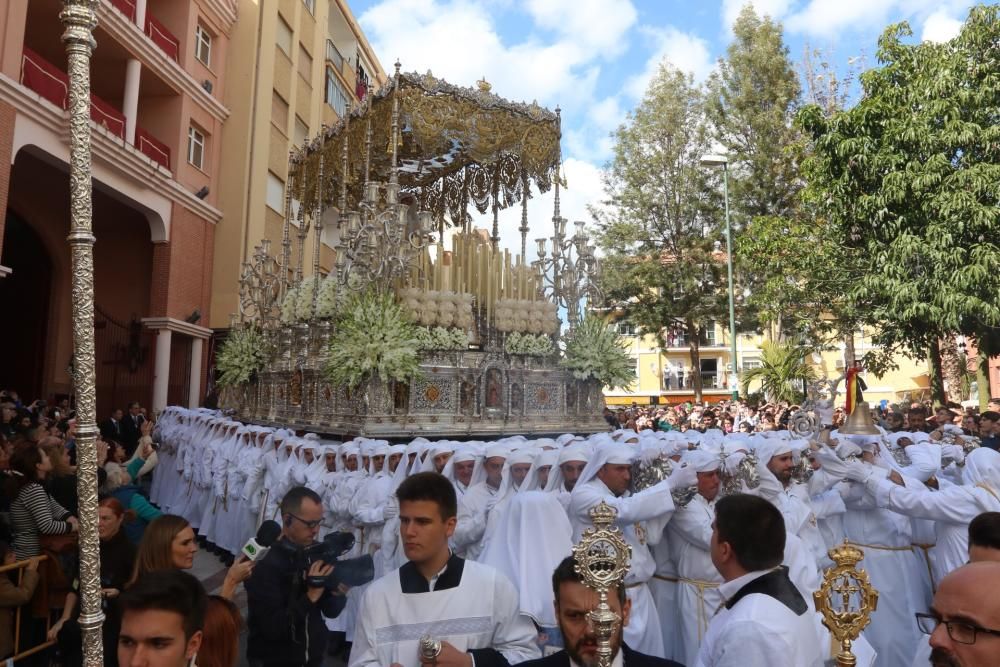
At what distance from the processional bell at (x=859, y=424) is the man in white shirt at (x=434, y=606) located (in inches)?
231

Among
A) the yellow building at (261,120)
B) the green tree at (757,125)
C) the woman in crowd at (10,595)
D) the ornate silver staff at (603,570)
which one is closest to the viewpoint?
the ornate silver staff at (603,570)

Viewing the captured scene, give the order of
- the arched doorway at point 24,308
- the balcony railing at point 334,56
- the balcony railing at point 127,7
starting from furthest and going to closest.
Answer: the balcony railing at point 334,56 < the arched doorway at point 24,308 < the balcony railing at point 127,7

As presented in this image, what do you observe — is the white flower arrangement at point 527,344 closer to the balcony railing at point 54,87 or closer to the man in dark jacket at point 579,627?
the balcony railing at point 54,87

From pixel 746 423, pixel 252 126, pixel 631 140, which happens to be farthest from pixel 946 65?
pixel 252 126

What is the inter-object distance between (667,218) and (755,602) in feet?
78.5

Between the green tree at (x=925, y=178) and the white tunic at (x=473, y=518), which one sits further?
the green tree at (x=925, y=178)

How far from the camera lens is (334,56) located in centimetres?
2922

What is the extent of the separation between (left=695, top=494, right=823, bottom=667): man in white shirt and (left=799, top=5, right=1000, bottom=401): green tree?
12.9 meters

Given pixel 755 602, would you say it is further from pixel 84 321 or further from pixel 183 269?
pixel 183 269

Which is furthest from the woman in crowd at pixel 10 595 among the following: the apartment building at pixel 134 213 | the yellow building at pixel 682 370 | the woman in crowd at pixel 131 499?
the yellow building at pixel 682 370

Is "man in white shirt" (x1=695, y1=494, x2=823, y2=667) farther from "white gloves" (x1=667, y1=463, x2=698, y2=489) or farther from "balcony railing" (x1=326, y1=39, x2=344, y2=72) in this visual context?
"balcony railing" (x1=326, y1=39, x2=344, y2=72)

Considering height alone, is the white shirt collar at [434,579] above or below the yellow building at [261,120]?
below

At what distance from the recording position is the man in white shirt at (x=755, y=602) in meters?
2.42

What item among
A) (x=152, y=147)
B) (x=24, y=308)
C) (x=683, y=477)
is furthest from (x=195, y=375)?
(x=683, y=477)
